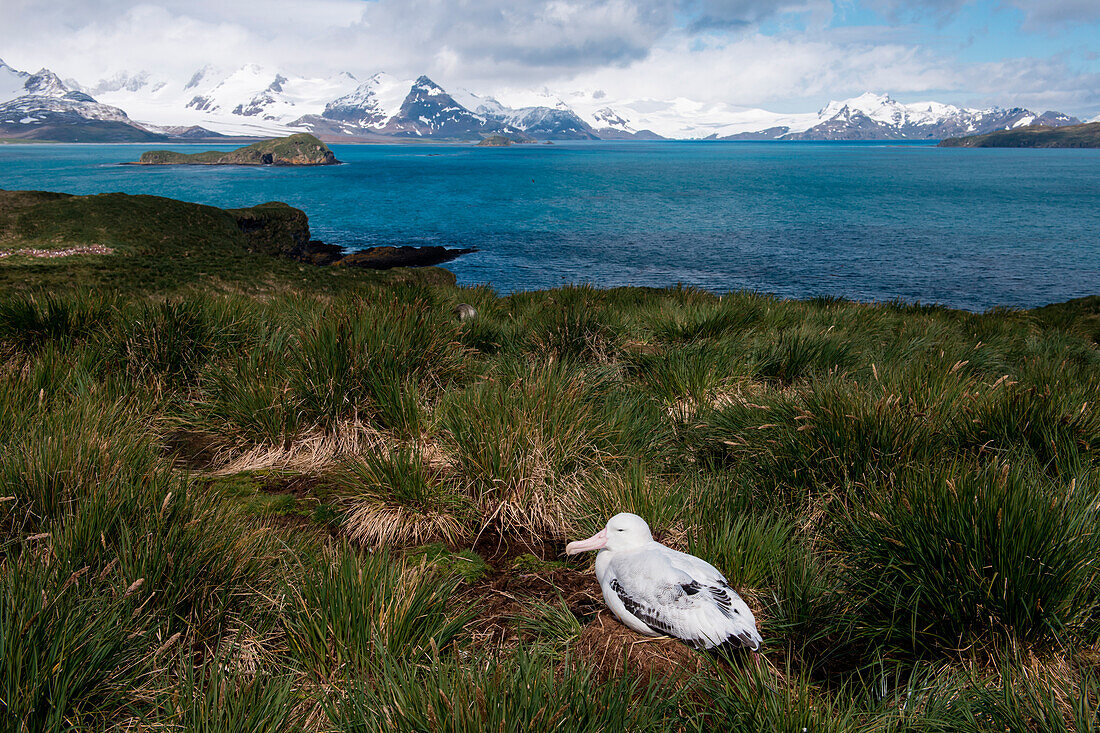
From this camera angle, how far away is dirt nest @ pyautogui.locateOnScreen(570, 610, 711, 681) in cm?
303

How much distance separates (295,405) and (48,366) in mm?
2330

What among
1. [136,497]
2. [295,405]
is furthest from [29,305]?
[136,497]

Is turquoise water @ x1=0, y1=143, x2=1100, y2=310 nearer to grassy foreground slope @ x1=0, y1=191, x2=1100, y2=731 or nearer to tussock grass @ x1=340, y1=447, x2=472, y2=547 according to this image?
grassy foreground slope @ x1=0, y1=191, x2=1100, y2=731

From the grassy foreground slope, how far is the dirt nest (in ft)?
0.07

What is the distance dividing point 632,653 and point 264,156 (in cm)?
19397

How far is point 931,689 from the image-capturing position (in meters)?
2.68

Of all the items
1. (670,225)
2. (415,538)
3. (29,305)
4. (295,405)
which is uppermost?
(29,305)

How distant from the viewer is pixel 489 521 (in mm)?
4594

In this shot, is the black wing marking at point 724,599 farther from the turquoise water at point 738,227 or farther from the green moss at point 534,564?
the turquoise water at point 738,227

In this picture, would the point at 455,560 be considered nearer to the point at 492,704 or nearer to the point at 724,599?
the point at 724,599

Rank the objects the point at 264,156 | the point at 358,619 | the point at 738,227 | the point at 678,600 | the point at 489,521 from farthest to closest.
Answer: the point at 264,156
the point at 738,227
the point at 489,521
the point at 678,600
the point at 358,619

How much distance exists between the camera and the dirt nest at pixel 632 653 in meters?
3.03

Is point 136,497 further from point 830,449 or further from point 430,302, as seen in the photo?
point 430,302

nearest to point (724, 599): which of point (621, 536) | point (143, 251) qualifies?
point (621, 536)
